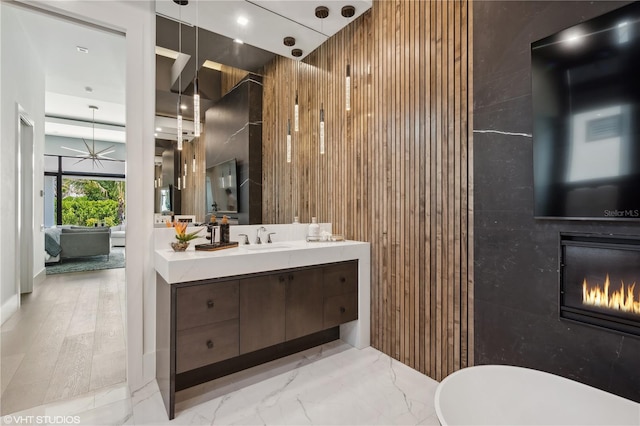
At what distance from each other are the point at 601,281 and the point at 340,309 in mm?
1699

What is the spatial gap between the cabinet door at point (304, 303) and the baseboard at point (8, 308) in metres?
3.16

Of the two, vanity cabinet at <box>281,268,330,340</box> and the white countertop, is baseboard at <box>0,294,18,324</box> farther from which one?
vanity cabinet at <box>281,268,330,340</box>

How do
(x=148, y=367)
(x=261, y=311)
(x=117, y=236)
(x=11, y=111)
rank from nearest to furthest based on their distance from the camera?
(x=261, y=311) → (x=148, y=367) → (x=11, y=111) → (x=117, y=236)

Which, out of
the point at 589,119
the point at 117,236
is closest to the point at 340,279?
the point at 589,119

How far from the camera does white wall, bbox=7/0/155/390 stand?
7.18 feet

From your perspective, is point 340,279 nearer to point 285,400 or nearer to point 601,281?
point 285,400

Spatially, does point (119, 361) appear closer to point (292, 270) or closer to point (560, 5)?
point (292, 270)

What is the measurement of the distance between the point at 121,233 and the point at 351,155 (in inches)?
319

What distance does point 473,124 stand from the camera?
76.4 inches

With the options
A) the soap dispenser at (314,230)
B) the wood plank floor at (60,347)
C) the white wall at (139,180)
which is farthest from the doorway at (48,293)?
the soap dispenser at (314,230)

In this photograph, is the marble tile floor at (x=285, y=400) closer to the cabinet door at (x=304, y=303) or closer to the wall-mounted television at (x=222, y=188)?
the cabinet door at (x=304, y=303)

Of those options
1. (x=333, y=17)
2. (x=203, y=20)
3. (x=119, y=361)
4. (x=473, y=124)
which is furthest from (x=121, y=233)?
(x=473, y=124)

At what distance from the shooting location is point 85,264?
645 cm

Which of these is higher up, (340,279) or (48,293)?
(340,279)
